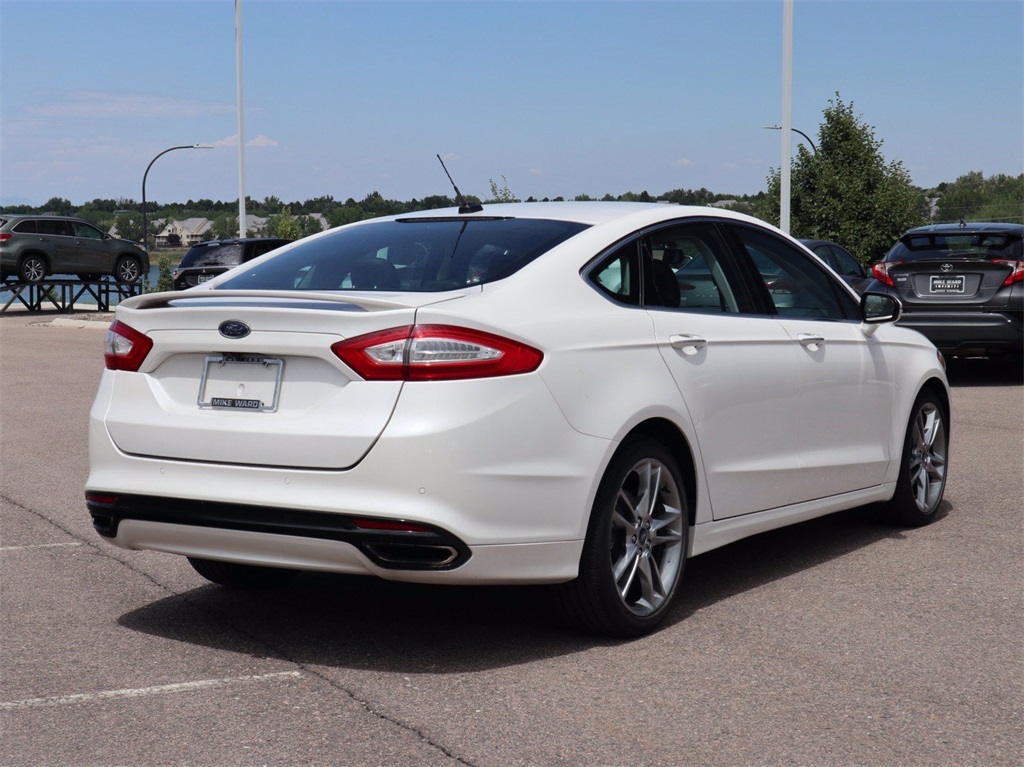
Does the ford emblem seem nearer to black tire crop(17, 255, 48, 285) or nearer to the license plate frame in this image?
the license plate frame

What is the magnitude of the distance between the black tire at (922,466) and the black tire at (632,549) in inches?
88.4

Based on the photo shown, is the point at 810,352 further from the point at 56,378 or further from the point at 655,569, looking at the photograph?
the point at 56,378

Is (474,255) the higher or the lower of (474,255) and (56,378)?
the higher

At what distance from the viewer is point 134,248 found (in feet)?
124

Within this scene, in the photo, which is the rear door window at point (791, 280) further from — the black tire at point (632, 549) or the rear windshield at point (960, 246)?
the rear windshield at point (960, 246)

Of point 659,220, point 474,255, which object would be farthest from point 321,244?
point 659,220

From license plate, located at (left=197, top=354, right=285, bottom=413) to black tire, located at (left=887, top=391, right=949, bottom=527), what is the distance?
3.74 meters

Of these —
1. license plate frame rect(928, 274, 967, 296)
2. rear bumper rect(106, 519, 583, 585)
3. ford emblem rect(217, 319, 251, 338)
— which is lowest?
rear bumper rect(106, 519, 583, 585)

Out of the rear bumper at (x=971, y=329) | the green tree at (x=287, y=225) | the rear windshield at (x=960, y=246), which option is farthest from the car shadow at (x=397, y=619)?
the green tree at (x=287, y=225)

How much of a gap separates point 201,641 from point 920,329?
11.0m

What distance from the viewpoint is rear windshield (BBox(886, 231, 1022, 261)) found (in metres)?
14.4

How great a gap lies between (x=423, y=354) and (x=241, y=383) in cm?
69

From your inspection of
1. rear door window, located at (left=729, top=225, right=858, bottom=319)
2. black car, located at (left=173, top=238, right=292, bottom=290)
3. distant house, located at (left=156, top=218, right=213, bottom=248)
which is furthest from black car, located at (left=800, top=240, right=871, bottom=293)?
distant house, located at (left=156, top=218, right=213, bottom=248)

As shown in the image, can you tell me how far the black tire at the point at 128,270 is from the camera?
37.0 metres
